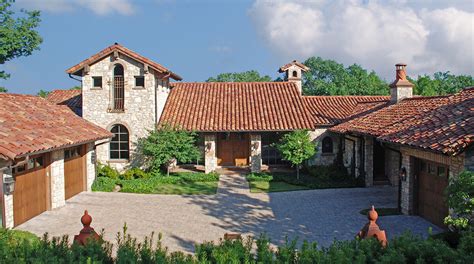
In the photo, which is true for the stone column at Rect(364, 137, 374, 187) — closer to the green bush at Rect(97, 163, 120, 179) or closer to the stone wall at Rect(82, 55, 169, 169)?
the stone wall at Rect(82, 55, 169, 169)

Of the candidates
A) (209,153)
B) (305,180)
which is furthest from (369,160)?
(209,153)

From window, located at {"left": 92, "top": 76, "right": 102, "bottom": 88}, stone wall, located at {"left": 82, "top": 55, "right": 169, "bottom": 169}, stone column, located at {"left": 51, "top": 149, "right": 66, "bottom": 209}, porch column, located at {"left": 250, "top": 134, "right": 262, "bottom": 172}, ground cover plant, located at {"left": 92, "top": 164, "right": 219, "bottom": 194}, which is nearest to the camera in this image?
stone column, located at {"left": 51, "top": 149, "right": 66, "bottom": 209}

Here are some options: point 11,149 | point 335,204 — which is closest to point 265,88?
point 335,204

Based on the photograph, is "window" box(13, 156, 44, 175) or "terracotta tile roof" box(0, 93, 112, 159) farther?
"window" box(13, 156, 44, 175)

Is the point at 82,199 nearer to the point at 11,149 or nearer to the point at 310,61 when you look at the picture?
the point at 11,149

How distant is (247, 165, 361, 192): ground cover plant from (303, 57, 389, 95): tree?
27806 millimetres

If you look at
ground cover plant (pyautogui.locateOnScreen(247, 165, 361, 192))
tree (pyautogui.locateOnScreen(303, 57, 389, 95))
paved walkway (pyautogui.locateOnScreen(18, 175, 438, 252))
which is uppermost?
tree (pyautogui.locateOnScreen(303, 57, 389, 95))

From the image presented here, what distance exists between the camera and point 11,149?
456 inches

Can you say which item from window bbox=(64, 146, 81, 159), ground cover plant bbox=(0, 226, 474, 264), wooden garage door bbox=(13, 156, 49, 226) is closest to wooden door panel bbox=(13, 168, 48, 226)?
wooden garage door bbox=(13, 156, 49, 226)

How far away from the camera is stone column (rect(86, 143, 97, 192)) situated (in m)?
19.5

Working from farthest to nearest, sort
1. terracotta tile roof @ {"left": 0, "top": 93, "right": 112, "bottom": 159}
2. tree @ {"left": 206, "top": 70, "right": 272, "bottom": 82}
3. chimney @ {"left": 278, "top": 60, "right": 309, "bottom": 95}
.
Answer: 1. tree @ {"left": 206, "top": 70, "right": 272, "bottom": 82}
2. chimney @ {"left": 278, "top": 60, "right": 309, "bottom": 95}
3. terracotta tile roof @ {"left": 0, "top": 93, "right": 112, "bottom": 159}

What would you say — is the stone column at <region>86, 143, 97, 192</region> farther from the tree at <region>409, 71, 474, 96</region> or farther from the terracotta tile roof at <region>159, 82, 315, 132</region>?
Answer: the tree at <region>409, 71, 474, 96</region>

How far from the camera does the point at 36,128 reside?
15.0m

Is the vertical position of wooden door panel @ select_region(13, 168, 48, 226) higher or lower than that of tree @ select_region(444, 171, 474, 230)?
lower
